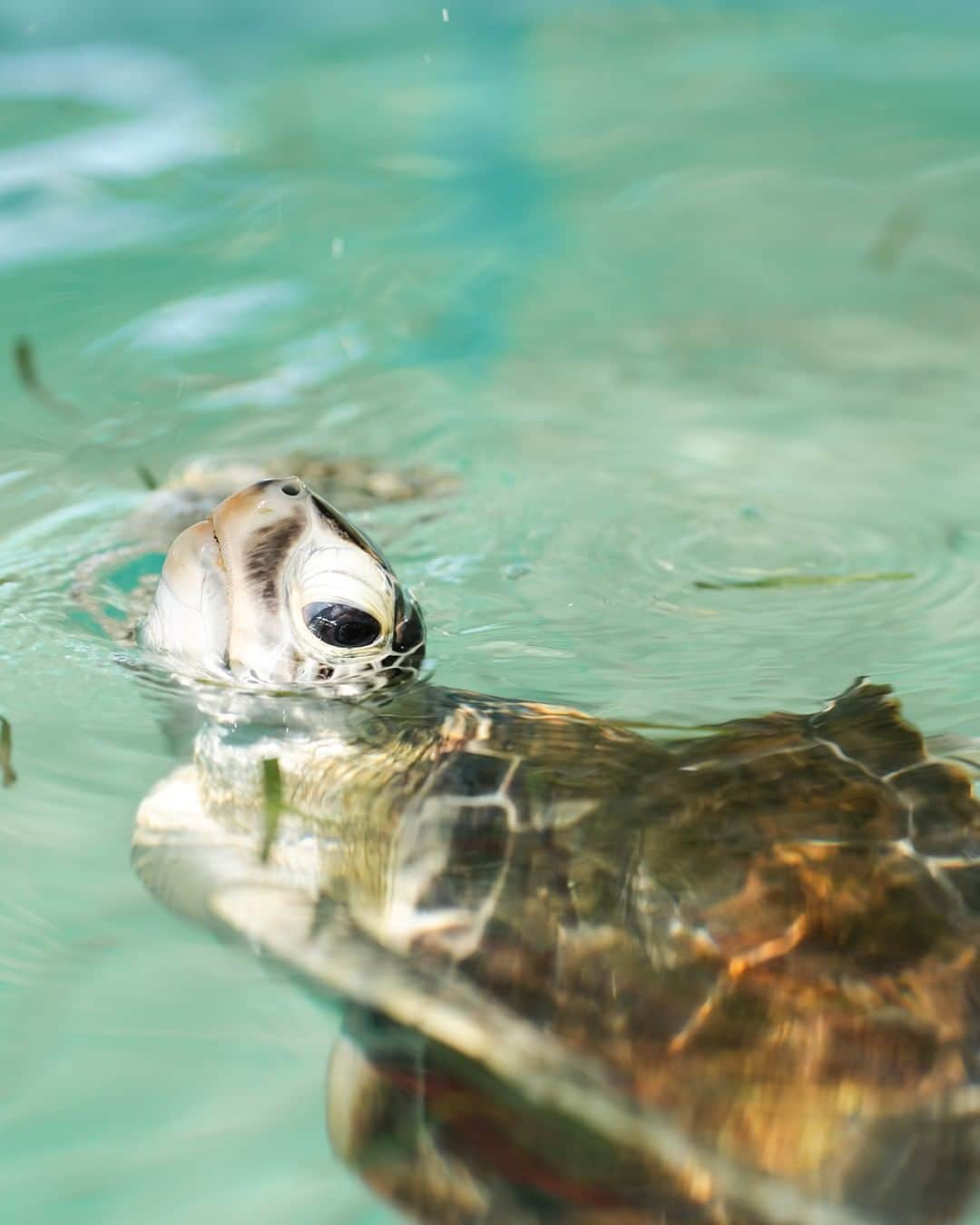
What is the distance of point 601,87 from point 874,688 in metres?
3.66

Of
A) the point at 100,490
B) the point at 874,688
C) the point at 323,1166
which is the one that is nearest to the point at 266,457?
the point at 100,490

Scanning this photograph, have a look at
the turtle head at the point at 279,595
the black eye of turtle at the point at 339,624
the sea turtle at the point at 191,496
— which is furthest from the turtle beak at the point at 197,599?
the sea turtle at the point at 191,496

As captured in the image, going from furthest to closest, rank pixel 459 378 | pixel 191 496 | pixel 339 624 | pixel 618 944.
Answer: pixel 459 378, pixel 191 496, pixel 339 624, pixel 618 944

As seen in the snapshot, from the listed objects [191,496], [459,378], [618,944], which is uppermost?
[459,378]

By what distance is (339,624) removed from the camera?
1856 mm

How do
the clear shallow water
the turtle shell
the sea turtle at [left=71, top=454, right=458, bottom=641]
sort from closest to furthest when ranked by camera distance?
the turtle shell
the clear shallow water
the sea turtle at [left=71, top=454, right=458, bottom=641]

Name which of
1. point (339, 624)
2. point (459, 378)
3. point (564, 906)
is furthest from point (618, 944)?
point (459, 378)

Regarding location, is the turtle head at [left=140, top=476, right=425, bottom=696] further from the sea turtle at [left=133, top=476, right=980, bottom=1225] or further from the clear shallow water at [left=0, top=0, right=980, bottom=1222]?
the clear shallow water at [left=0, top=0, right=980, bottom=1222]

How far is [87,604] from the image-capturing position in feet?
7.75

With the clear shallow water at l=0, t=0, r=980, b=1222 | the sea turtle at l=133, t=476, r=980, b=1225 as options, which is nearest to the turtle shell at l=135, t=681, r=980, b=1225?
→ the sea turtle at l=133, t=476, r=980, b=1225

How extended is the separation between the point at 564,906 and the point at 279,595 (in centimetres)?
64

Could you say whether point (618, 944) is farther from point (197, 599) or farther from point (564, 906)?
point (197, 599)

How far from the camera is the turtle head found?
6.02 ft

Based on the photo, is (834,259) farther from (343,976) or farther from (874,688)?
(343,976)
